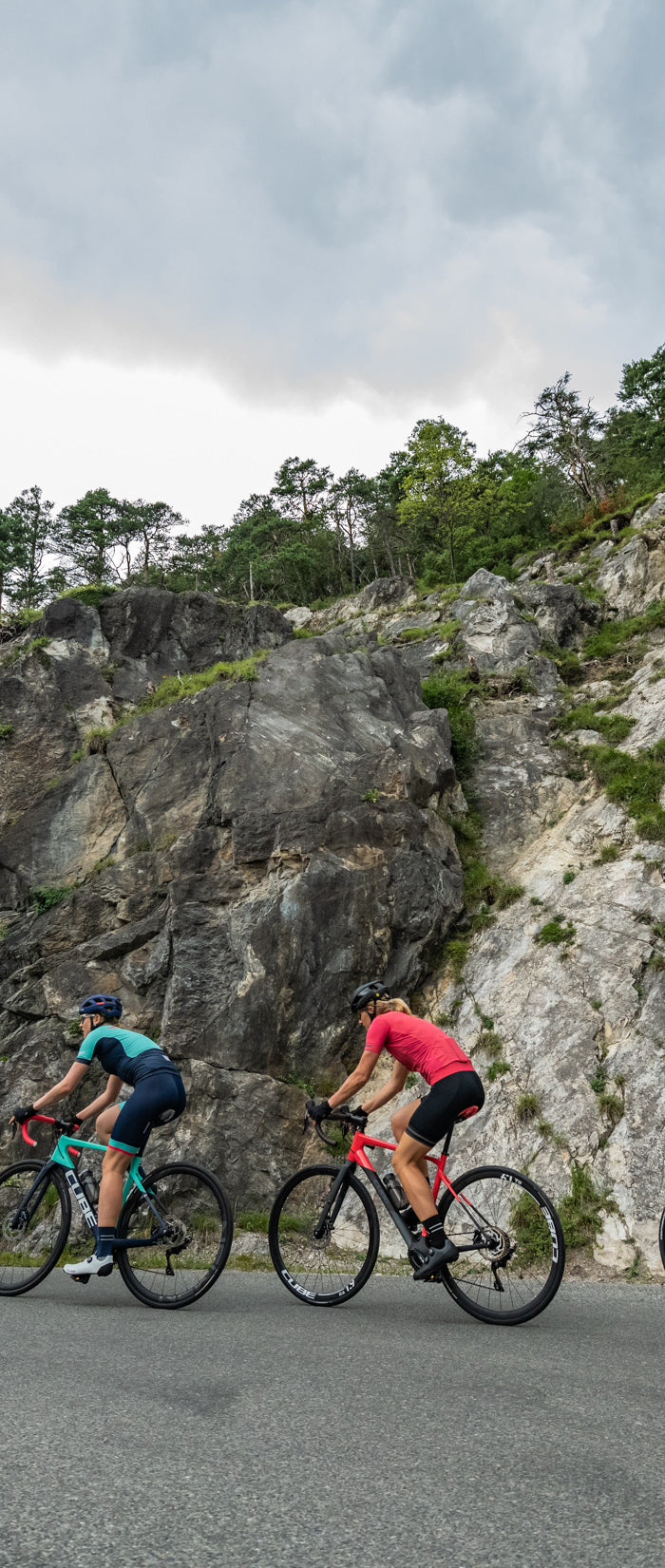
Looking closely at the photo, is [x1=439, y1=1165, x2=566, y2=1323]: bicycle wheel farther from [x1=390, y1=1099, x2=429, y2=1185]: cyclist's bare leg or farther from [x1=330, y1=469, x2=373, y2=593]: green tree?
[x1=330, y1=469, x2=373, y2=593]: green tree

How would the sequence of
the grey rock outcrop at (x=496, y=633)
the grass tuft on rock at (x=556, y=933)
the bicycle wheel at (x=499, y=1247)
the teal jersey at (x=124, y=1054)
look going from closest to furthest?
1. the bicycle wheel at (x=499, y=1247)
2. the teal jersey at (x=124, y=1054)
3. the grass tuft on rock at (x=556, y=933)
4. the grey rock outcrop at (x=496, y=633)

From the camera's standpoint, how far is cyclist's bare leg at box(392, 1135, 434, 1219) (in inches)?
232

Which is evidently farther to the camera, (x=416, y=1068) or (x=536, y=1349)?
(x=416, y=1068)

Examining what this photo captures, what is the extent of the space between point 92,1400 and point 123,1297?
3.18 m

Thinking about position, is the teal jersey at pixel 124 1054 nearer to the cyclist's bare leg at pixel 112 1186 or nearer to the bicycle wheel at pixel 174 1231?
the cyclist's bare leg at pixel 112 1186

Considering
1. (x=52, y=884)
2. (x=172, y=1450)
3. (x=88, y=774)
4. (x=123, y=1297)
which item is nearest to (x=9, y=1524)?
(x=172, y=1450)

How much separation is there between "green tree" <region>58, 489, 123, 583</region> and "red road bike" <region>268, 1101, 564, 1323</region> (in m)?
54.2

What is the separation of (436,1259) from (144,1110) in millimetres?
2315

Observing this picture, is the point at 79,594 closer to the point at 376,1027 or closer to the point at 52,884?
the point at 52,884

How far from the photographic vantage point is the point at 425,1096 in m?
6.10

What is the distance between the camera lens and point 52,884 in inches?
717

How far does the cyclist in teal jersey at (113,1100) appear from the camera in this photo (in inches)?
251

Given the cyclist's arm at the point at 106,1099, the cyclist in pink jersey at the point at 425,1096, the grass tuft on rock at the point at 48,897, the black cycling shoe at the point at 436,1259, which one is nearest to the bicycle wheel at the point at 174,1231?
the cyclist's arm at the point at 106,1099

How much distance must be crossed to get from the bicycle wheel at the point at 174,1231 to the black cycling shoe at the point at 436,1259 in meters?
1.40
